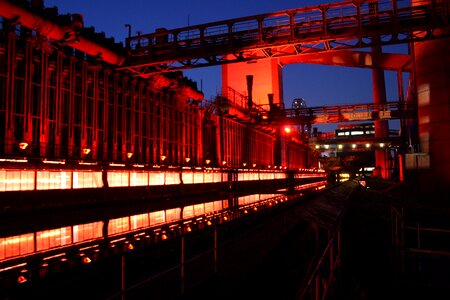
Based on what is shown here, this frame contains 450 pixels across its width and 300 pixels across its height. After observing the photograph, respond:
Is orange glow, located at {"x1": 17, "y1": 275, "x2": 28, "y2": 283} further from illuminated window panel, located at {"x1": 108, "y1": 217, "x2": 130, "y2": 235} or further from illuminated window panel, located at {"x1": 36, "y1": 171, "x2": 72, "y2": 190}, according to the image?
illuminated window panel, located at {"x1": 36, "y1": 171, "x2": 72, "y2": 190}

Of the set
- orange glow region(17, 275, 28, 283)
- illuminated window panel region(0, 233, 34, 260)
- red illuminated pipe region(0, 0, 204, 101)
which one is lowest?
illuminated window panel region(0, 233, 34, 260)

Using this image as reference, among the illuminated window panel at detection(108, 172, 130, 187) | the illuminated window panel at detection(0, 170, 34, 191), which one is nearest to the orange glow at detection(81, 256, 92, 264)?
the illuminated window panel at detection(0, 170, 34, 191)

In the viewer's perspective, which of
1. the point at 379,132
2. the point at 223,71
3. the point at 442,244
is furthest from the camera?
the point at 379,132

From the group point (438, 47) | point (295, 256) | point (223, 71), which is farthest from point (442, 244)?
point (223, 71)

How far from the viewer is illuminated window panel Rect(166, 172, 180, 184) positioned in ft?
93.6

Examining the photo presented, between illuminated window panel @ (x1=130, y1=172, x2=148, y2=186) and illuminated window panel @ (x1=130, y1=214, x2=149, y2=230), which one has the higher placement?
illuminated window panel @ (x1=130, y1=172, x2=148, y2=186)

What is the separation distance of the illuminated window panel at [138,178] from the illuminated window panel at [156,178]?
1.76 ft

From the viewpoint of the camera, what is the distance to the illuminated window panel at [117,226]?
1104 cm

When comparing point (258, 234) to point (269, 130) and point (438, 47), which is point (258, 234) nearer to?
point (438, 47)

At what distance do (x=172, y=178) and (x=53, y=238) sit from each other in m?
18.8

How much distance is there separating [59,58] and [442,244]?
829 inches

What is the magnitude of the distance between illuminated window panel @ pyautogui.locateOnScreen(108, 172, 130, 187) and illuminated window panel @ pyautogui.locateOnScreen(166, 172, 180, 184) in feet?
16.0

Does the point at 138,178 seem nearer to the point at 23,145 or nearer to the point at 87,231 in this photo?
the point at 23,145

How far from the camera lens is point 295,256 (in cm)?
1202
